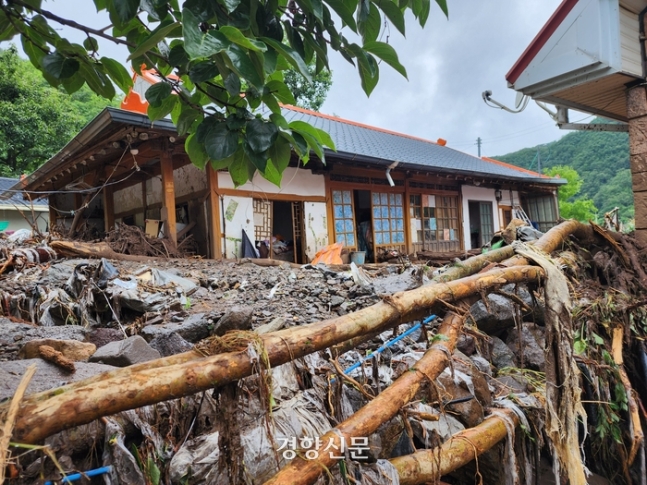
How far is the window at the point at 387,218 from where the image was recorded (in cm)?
984

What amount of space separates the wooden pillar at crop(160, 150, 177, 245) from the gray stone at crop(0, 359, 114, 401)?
17.0 ft

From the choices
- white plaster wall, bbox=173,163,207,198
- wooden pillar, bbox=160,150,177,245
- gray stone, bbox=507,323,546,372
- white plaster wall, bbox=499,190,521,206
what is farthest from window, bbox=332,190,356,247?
white plaster wall, bbox=499,190,521,206

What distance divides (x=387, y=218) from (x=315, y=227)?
2.37 meters

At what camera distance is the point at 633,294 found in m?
4.46

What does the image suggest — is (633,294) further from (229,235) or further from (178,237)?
(178,237)

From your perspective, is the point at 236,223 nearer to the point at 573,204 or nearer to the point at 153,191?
the point at 153,191

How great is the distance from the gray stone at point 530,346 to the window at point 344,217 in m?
5.22

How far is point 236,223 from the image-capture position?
757 cm

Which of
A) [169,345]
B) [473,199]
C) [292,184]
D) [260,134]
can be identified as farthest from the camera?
[473,199]

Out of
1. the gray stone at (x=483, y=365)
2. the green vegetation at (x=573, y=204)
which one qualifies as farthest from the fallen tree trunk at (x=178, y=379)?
the green vegetation at (x=573, y=204)

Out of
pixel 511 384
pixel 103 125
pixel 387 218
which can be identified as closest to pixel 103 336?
pixel 511 384

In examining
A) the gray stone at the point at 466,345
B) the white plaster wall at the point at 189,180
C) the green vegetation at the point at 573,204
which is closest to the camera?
the gray stone at the point at 466,345

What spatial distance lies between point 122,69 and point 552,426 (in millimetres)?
3134

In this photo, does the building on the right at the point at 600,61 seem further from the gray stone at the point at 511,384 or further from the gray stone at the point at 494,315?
the gray stone at the point at 511,384
